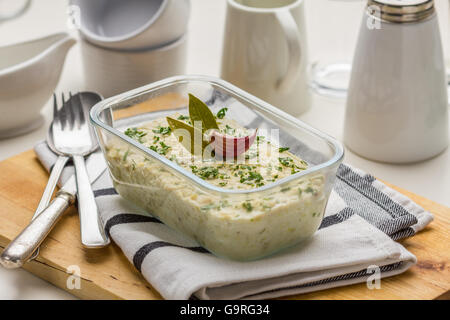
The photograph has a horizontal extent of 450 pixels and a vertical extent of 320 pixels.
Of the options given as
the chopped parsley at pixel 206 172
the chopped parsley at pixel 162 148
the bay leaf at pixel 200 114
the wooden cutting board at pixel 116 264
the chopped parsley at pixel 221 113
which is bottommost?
the wooden cutting board at pixel 116 264

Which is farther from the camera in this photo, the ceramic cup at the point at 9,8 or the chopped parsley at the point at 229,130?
the ceramic cup at the point at 9,8

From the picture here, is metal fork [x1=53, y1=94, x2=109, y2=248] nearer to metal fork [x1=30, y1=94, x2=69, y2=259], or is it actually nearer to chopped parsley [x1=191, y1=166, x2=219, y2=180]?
metal fork [x1=30, y1=94, x2=69, y2=259]

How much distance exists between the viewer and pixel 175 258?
92 cm

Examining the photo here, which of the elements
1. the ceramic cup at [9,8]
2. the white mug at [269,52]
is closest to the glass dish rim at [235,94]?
the white mug at [269,52]

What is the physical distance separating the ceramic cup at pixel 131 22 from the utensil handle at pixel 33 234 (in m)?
0.42

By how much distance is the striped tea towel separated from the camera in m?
0.89

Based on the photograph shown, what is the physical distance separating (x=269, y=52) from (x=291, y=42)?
0.06 m

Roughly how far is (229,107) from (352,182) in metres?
0.22

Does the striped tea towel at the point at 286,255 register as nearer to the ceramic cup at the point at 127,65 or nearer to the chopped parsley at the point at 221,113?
the chopped parsley at the point at 221,113

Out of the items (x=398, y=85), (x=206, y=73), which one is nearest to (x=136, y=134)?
(x=398, y=85)

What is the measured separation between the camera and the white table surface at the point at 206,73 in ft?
3.30

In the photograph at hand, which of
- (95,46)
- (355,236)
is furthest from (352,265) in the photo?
(95,46)

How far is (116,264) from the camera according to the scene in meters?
0.98
